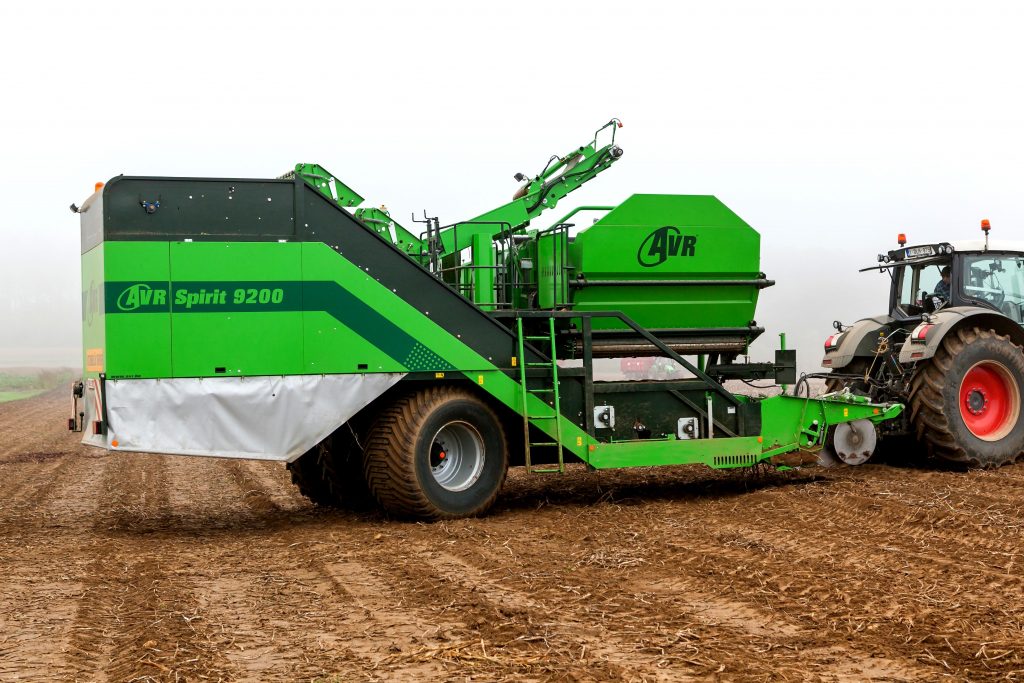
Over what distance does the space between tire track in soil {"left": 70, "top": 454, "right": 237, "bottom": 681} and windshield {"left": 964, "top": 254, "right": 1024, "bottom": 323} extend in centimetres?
887

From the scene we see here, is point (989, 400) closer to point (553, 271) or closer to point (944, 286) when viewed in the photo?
point (944, 286)

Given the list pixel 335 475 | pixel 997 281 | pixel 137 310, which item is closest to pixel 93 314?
pixel 137 310

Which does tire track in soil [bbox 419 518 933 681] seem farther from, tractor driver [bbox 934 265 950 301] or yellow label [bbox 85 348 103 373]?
tractor driver [bbox 934 265 950 301]

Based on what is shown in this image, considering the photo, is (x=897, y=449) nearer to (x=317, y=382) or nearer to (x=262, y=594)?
(x=317, y=382)

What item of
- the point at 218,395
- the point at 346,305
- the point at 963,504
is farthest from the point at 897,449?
the point at 218,395

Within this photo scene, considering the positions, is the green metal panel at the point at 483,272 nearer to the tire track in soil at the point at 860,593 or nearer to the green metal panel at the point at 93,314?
the tire track in soil at the point at 860,593

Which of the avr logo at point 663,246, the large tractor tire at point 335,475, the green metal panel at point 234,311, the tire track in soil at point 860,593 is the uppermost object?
the avr logo at point 663,246

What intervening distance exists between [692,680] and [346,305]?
16.8ft

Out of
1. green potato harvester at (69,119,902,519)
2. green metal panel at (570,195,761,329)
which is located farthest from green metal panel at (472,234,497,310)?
green metal panel at (570,195,761,329)

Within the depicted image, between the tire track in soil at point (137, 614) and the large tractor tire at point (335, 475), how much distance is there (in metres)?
1.43

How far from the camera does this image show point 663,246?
10.5 m

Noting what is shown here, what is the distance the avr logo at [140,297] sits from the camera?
852 cm

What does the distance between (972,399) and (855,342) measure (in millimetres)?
1445

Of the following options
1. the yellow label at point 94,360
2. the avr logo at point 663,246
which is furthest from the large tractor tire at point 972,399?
the yellow label at point 94,360
